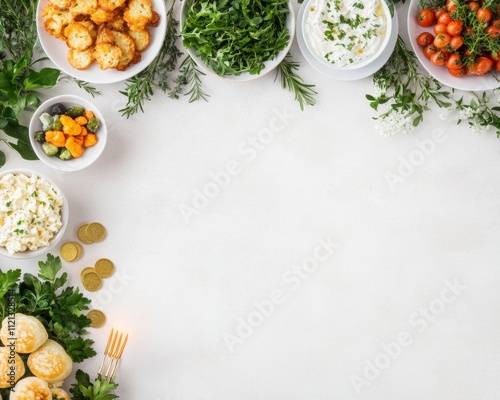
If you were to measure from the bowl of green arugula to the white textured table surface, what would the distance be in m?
0.19

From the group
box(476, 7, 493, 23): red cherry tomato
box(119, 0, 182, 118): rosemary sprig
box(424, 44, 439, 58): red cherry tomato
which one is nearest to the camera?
box(476, 7, 493, 23): red cherry tomato

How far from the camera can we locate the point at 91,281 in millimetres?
2193

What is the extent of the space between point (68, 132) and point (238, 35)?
69 centimetres

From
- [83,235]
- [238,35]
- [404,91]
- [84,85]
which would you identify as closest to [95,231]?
[83,235]

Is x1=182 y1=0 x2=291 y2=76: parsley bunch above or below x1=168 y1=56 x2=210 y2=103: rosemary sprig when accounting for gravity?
above

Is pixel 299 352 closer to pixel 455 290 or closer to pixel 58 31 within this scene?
pixel 455 290

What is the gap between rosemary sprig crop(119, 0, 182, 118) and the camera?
214 centimetres

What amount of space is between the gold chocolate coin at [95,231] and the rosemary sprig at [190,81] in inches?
22.5

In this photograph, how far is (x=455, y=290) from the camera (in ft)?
7.30

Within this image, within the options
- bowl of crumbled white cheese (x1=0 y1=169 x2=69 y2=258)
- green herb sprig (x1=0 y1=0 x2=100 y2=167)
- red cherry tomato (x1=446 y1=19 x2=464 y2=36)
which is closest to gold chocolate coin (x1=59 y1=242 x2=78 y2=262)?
bowl of crumbled white cheese (x1=0 y1=169 x2=69 y2=258)

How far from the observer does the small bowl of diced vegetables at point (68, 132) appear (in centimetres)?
203

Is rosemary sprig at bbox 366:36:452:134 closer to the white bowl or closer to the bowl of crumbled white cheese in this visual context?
the white bowl

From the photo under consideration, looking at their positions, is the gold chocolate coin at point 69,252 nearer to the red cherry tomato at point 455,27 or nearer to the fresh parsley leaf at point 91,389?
the fresh parsley leaf at point 91,389

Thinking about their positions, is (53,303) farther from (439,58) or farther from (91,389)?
(439,58)
